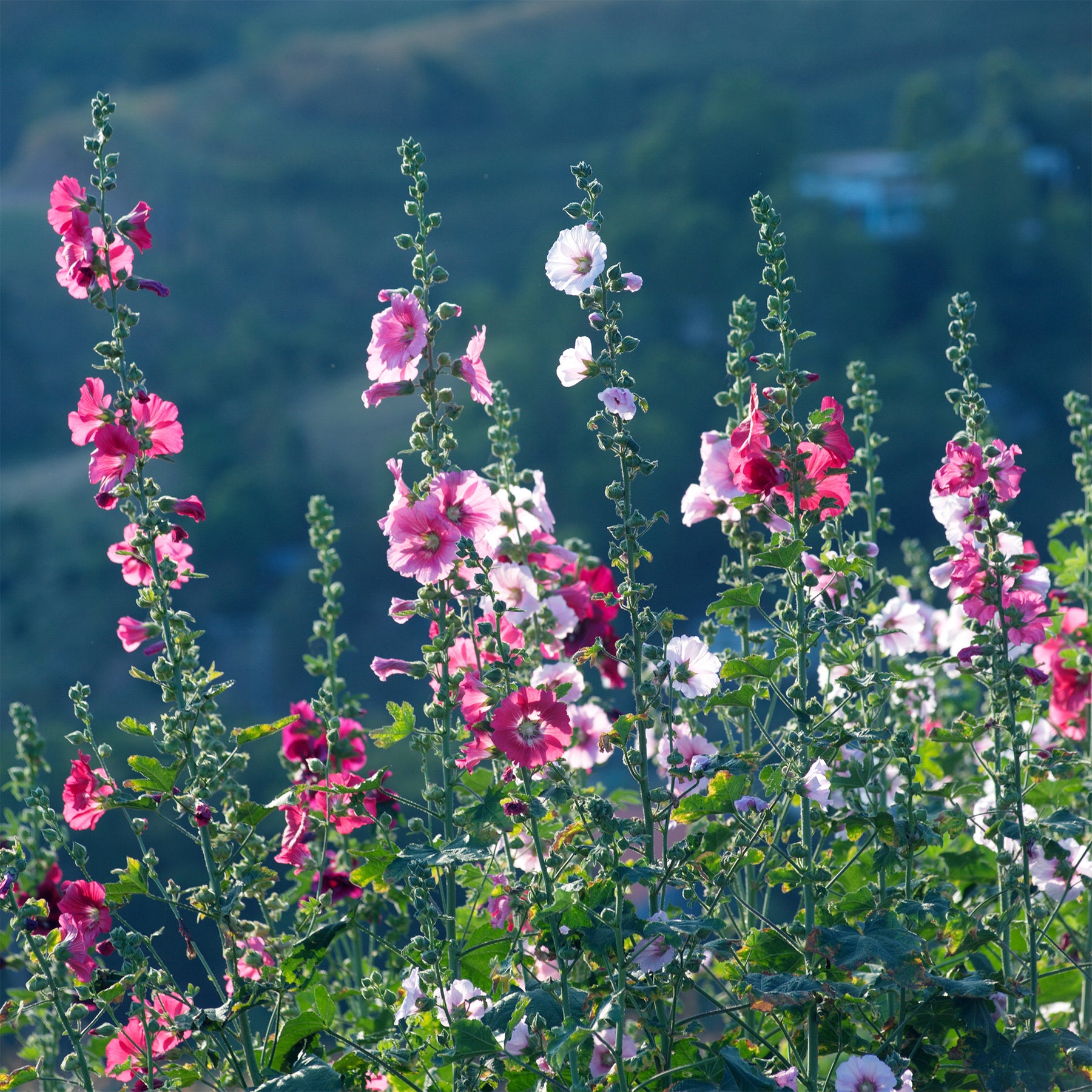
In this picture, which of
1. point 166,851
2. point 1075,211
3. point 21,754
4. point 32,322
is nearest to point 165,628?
point 21,754

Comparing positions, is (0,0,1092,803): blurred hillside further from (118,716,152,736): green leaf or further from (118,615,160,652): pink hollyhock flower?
(118,716,152,736): green leaf

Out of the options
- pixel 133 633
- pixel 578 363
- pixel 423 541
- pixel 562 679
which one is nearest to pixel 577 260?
pixel 578 363

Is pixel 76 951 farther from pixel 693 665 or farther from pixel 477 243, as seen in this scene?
pixel 477 243

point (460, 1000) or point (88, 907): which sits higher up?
point (88, 907)

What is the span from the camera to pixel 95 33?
60.0 metres

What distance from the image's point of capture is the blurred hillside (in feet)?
112

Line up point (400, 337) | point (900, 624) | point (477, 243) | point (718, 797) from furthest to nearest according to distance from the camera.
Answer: point (477, 243) < point (900, 624) < point (400, 337) < point (718, 797)

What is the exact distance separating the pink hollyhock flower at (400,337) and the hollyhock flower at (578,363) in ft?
0.64

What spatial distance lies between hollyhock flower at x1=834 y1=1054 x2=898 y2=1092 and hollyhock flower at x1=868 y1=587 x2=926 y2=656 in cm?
71

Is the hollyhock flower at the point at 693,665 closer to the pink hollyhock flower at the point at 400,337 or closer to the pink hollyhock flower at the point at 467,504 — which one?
the pink hollyhock flower at the point at 467,504

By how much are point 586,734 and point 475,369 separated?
26.2 inches

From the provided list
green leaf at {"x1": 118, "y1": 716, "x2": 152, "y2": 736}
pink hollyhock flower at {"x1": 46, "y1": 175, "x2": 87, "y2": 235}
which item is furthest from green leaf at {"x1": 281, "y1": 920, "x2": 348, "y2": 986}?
pink hollyhock flower at {"x1": 46, "y1": 175, "x2": 87, "y2": 235}

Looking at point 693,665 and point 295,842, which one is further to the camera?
point 295,842

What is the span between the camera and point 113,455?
72.3 inches
